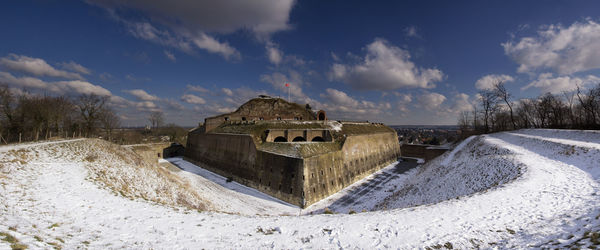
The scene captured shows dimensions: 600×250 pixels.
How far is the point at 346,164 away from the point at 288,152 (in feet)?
28.6

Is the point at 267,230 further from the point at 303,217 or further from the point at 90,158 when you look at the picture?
the point at 90,158

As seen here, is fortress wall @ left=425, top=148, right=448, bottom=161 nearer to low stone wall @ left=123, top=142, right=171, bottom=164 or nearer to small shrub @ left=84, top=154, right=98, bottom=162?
small shrub @ left=84, top=154, right=98, bottom=162

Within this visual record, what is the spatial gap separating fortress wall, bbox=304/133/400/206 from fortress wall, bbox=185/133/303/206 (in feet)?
5.05

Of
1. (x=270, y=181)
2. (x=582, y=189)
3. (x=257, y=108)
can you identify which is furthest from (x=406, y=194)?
(x=257, y=108)

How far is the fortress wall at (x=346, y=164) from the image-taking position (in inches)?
780

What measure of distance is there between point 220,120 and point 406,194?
102 ft

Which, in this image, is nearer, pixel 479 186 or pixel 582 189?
pixel 582 189

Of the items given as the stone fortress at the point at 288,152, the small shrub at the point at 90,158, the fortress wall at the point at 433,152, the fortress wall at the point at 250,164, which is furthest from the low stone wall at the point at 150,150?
the fortress wall at the point at 433,152

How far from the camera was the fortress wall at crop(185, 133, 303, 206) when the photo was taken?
19438mm

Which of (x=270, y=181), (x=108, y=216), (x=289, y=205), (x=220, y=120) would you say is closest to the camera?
(x=108, y=216)

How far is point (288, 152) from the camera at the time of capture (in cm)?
2081

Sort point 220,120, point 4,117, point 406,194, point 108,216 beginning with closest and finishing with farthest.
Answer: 1. point 108,216
2. point 406,194
3. point 4,117
4. point 220,120

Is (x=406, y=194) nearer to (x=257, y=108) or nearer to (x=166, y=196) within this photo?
(x=166, y=196)

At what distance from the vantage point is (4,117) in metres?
25.3
